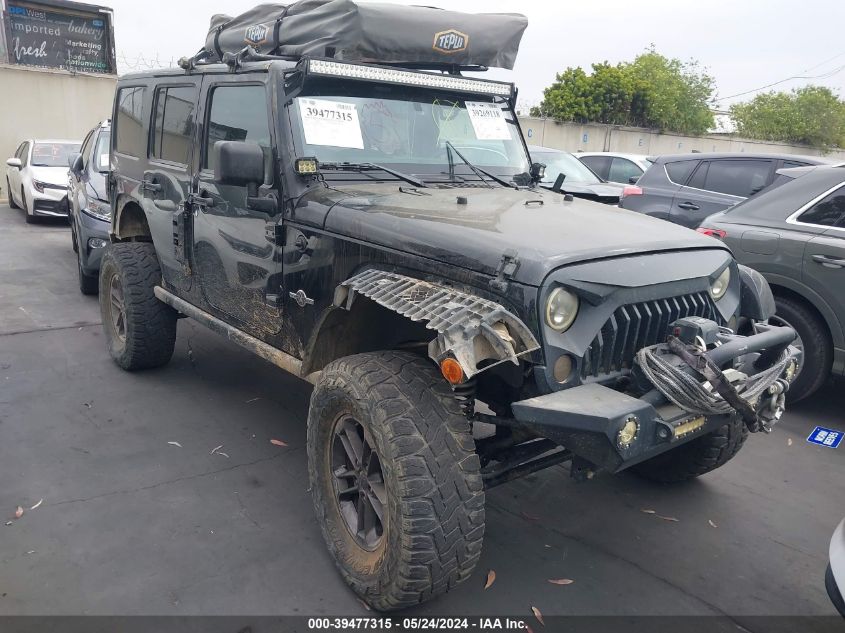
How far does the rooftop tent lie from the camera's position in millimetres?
3707

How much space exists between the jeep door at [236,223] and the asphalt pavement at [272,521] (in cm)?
87

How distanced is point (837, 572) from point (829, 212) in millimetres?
3445

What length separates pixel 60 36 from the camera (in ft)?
58.7

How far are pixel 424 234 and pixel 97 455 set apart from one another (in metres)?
2.49

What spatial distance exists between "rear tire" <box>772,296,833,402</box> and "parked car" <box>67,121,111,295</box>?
19.6ft

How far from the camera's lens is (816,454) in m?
4.45

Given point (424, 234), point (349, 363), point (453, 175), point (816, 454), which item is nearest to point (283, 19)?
point (453, 175)

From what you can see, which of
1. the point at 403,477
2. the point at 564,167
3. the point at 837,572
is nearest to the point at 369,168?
the point at 403,477

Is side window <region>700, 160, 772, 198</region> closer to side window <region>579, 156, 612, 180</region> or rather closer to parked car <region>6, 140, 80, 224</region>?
side window <region>579, 156, 612, 180</region>

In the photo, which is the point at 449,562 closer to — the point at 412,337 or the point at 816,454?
the point at 412,337

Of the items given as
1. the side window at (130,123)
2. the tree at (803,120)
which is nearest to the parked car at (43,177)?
the side window at (130,123)

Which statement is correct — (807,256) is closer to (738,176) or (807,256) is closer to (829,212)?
→ (829,212)

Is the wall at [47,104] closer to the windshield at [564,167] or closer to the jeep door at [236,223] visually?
the windshield at [564,167]

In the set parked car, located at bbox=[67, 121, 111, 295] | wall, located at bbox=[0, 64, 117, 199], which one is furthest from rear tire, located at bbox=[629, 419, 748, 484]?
wall, located at bbox=[0, 64, 117, 199]
